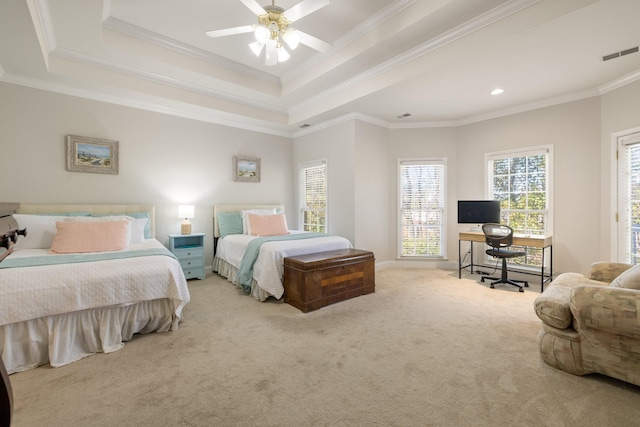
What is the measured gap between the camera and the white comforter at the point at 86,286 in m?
2.05

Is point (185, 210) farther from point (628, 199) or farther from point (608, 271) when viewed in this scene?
point (628, 199)

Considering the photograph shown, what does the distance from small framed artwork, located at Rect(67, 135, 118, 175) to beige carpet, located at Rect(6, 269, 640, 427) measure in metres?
2.61

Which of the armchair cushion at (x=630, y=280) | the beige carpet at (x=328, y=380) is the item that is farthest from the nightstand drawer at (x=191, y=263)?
the armchair cushion at (x=630, y=280)

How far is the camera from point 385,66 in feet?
11.9

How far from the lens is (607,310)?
1813mm

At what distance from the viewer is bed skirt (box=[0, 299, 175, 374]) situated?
209 cm

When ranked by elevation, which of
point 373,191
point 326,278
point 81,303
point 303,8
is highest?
point 303,8

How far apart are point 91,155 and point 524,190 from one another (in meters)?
6.32

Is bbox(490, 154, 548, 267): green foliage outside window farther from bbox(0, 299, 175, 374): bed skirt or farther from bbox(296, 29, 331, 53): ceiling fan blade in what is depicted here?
bbox(0, 299, 175, 374): bed skirt

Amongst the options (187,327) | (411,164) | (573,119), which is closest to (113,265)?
(187,327)

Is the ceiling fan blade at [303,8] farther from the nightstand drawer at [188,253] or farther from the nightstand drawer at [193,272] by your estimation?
the nightstand drawer at [193,272]

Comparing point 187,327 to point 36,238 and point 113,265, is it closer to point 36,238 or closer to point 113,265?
point 113,265

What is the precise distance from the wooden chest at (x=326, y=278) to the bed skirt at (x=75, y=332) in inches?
50.7

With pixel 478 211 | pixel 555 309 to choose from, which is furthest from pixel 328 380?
Answer: pixel 478 211
